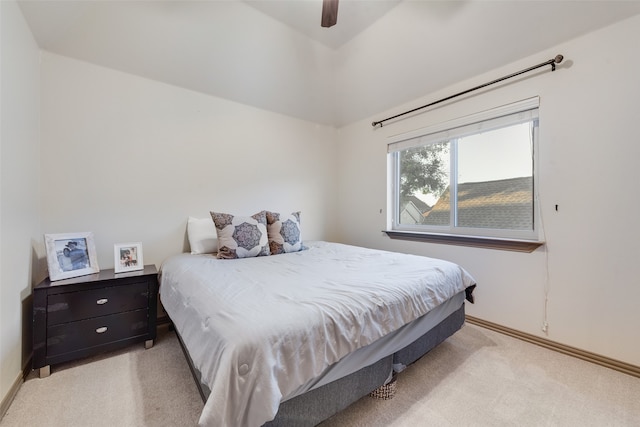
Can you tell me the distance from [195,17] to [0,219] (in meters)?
1.91

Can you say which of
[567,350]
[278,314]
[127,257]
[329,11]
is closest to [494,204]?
[567,350]

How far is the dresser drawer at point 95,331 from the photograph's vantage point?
1668 millimetres

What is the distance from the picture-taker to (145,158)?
2.41 m

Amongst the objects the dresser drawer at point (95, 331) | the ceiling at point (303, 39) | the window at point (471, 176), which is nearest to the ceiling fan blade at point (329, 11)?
the ceiling at point (303, 39)

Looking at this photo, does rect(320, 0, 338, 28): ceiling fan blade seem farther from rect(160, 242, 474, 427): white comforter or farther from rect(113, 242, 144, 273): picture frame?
rect(113, 242, 144, 273): picture frame

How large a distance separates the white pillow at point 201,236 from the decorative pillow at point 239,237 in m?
0.27

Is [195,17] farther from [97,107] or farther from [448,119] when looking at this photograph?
[448,119]

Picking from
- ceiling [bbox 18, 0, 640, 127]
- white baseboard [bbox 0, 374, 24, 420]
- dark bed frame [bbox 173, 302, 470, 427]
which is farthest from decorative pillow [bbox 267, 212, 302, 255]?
white baseboard [bbox 0, 374, 24, 420]

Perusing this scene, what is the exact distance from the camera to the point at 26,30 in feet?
5.65

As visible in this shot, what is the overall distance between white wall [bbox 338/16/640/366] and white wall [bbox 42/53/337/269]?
7.87ft

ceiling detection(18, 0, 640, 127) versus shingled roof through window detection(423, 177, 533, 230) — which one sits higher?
ceiling detection(18, 0, 640, 127)

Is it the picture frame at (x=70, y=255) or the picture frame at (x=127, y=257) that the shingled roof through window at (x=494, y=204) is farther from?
the picture frame at (x=70, y=255)

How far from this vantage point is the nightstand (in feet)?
5.34

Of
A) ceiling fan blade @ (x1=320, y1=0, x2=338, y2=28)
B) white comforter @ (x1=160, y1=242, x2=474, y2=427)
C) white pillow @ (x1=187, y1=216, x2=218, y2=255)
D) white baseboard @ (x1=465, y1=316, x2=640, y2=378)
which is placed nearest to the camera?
white comforter @ (x1=160, y1=242, x2=474, y2=427)
